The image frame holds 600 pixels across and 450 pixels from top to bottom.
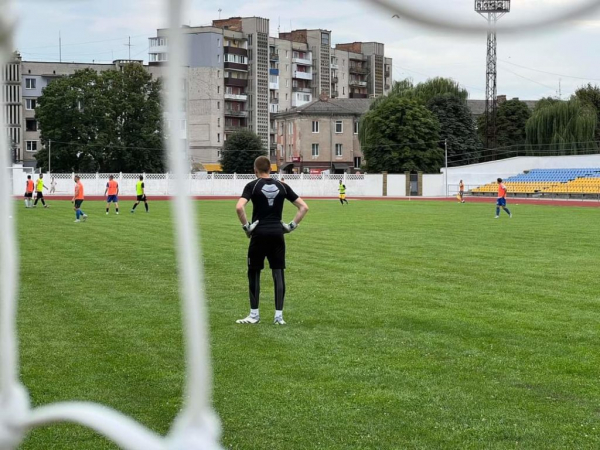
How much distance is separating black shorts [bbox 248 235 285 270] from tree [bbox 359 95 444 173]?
215 ft

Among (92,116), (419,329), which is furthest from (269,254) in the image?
(92,116)

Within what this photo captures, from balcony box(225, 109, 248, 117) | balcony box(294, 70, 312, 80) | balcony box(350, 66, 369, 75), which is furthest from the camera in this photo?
balcony box(350, 66, 369, 75)

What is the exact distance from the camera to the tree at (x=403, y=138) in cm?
7456

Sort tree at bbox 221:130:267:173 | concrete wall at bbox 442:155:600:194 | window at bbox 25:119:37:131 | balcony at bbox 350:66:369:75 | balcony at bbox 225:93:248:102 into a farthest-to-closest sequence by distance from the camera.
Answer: balcony at bbox 350:66:369:75, balcony at bbox 225:93:248:102, window at bbox 25:119:37:131, tree at bbox 221:130:267:173, concrete wall at bbox 442:155:600:194

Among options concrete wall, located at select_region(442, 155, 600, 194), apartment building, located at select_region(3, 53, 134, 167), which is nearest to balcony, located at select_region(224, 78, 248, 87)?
apartment building, located at select_region(3, 53, 134, 167)

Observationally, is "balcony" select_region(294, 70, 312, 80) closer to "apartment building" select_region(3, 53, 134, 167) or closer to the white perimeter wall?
"apartment building" select_region(3, 53, 134, 167)

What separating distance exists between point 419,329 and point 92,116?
49.4 meters

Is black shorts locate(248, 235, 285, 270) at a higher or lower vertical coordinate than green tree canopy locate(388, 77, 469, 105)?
lower

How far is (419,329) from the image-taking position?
913 cm

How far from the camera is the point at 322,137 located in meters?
97.1

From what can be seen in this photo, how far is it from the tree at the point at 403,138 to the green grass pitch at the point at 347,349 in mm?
57857

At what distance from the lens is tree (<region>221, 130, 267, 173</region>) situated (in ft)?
277

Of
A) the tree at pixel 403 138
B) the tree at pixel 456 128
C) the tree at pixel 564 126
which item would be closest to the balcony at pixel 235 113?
the tree at pixel 456 128

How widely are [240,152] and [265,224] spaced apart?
7589 centimetres
